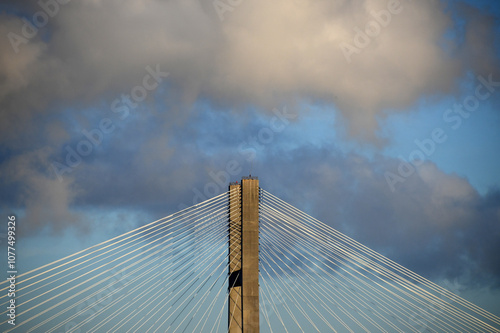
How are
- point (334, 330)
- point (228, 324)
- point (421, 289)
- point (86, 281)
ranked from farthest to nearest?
point (228, 324) → point (421, 289) → point (334, 330) → point (86, 281)

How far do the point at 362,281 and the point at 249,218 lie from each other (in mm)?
6917

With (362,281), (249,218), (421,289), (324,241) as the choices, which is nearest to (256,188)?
(249,218)

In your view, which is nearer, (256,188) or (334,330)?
(334,330)

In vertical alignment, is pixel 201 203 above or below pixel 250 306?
above

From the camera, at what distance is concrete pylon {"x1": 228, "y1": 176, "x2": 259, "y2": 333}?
1148 inches

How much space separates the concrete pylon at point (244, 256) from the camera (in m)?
29.2

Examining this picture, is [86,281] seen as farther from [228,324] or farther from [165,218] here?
[228,324]

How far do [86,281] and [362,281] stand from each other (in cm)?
1436

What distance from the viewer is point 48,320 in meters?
22.0

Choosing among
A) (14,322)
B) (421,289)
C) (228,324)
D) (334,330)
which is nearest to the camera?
(14,322)

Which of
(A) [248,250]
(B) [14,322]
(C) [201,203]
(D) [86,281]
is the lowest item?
(B) [14,322]

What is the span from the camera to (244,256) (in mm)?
29297

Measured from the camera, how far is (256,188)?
30422mm

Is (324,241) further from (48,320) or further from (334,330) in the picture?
(48,320)
